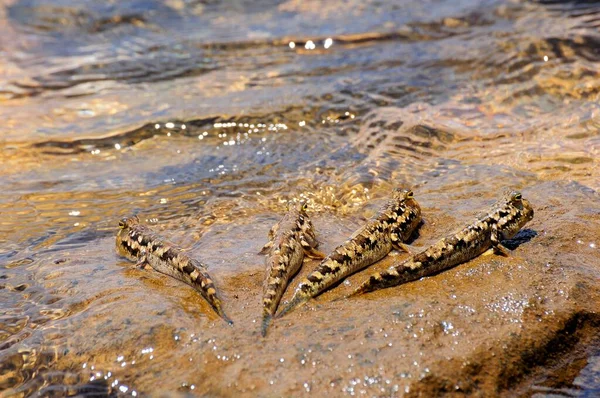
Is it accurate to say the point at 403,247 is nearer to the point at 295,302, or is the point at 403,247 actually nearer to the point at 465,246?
the point at 465,246

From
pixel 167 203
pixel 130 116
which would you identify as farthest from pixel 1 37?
pixel 167 203

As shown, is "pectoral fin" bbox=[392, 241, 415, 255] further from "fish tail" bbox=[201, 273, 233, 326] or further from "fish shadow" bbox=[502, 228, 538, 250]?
"fish tail" bbox=[201, 273, 233, 326]

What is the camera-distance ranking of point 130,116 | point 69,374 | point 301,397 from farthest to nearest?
1. point 130,116
2. point 69,374
3. point 301,397

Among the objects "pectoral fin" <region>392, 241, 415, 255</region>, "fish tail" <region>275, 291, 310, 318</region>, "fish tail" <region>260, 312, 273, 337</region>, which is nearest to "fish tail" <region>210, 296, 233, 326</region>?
"fish tail" <region>260, 312, 273, 337</region>

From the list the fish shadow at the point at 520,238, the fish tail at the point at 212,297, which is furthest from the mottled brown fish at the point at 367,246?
the fish shadow at the point at 520,238

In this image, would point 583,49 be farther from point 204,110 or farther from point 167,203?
point 167,203

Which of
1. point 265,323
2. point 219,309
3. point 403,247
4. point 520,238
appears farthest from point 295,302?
point 520,238

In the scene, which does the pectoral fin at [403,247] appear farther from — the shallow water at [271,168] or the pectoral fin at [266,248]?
the pectoral fin at [266,248]
